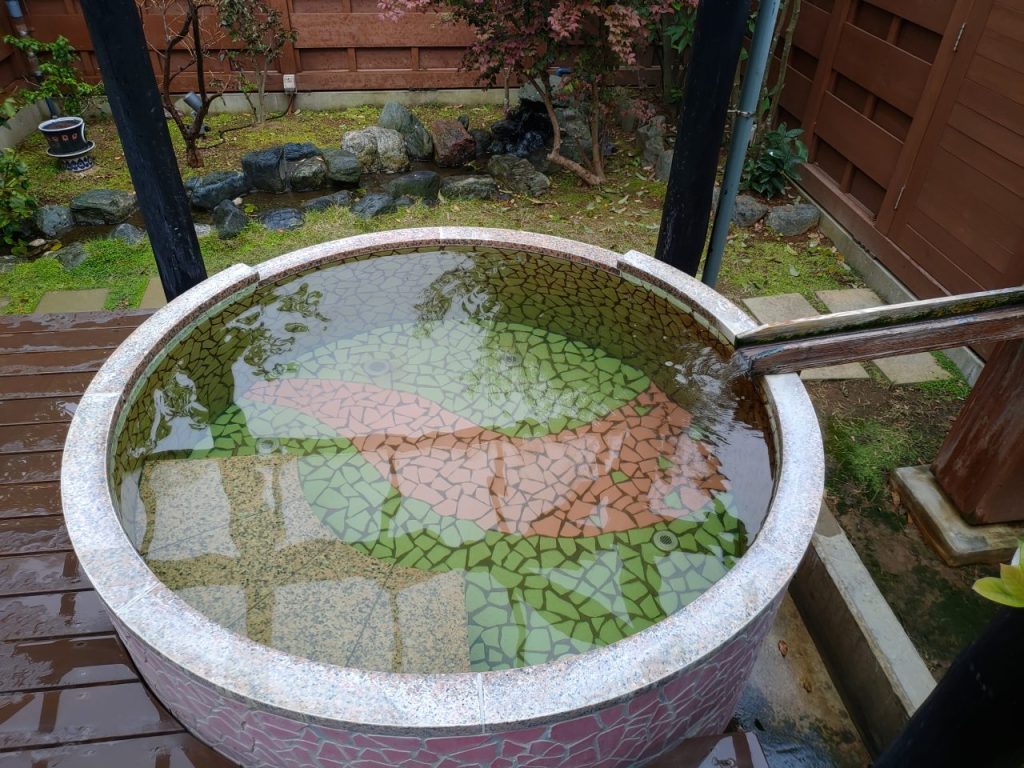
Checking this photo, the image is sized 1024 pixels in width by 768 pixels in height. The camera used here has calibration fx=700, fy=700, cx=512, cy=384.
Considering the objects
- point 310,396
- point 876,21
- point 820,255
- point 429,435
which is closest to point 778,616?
point 429,435

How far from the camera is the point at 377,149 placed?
287 inches

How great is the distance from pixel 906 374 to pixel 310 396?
3.65 m

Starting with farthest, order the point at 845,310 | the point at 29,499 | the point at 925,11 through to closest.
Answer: the point at 845,310
the point at 925,11
the point at 29,499

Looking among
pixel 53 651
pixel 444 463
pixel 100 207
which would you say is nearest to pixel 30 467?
pixel 53 651

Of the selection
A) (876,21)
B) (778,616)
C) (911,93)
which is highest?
(876,21)

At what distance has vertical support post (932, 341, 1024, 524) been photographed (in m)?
3.00

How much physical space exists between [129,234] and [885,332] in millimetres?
5730

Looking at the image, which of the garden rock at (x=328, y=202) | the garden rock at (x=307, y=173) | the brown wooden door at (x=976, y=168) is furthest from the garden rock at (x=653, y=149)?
the garden rock at (x=307, y=173)

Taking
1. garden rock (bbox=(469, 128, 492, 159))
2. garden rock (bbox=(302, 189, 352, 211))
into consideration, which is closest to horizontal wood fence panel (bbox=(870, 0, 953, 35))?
garden rock (bbox=(469, 128, 492, 159))

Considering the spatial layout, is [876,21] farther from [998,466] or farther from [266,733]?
[266,733]

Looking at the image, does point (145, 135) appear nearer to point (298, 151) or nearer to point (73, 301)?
point (73, 301)

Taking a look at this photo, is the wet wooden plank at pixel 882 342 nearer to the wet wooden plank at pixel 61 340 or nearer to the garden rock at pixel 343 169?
the wet wooden plank at pixel 61 340

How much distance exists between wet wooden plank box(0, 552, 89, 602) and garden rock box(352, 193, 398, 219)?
4073mm

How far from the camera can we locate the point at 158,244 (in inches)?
146
